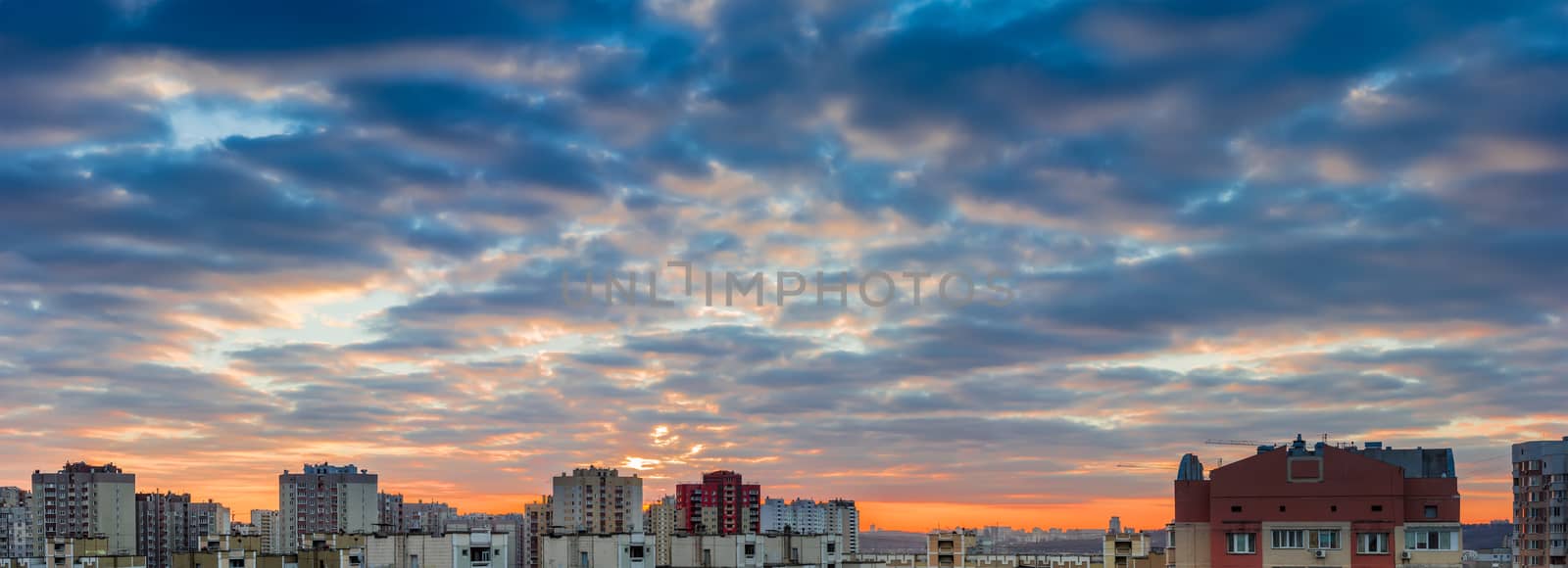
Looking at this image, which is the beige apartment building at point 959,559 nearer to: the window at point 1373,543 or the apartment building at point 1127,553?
the apartment building at point 1127,553

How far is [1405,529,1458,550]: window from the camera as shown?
281ft

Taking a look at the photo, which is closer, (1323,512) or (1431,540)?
(1431,540)

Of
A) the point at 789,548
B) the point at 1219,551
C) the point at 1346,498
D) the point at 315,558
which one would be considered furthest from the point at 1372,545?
the point at 315,558

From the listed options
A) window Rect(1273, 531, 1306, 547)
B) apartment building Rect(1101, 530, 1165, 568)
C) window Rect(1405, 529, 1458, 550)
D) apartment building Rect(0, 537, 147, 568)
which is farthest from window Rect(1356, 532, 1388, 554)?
apartment building Rect(0, 537, 147, 568)

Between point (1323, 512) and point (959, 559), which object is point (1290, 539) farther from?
point (959, 559)

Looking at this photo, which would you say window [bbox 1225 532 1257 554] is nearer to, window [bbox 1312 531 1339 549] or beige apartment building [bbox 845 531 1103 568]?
window [bbox 1312 531 1339 549]

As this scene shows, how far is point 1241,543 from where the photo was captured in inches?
3531

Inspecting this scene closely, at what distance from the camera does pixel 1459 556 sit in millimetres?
84875

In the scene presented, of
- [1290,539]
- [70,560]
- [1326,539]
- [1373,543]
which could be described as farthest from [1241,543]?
[70,560]

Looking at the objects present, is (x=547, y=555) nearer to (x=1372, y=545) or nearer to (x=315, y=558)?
(x=315, y=558)

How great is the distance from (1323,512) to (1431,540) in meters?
6.58

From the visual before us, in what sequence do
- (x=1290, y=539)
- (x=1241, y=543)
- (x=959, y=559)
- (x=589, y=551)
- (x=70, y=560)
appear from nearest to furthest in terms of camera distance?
(x=1290, y=539) < (x=1241, y=543) < (x=589, y=551) < (x=70, y=560) < (x=959, y=559)

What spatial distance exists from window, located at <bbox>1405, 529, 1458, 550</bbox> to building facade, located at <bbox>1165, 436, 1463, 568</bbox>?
6 cm

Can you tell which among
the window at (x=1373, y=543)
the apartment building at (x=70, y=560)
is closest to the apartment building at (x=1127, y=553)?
the window at (x=1373, y=543)
